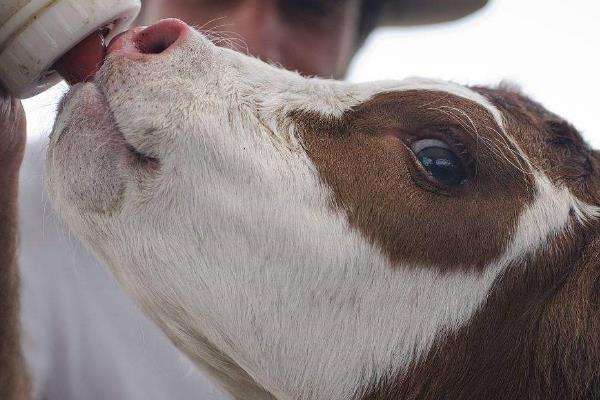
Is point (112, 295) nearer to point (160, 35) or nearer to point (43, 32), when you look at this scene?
point (160, 35)

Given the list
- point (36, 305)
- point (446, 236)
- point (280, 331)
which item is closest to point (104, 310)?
point (36, 305)

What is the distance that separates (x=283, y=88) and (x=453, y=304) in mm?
842

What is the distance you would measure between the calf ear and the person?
2.27 metres

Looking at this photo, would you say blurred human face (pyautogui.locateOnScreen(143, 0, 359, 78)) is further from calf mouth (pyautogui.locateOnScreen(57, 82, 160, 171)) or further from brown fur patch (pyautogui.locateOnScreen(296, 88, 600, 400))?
calf mouth (pyautogui.locateOnScreen(57, 82, 160, 171))

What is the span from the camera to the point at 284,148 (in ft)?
6.88

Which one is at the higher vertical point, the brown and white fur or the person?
the brown and white fur

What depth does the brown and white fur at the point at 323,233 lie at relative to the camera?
1974 mm

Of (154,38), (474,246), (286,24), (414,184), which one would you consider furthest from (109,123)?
(286,24)

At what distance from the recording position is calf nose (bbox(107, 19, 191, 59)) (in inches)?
81.4

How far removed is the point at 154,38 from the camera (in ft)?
6.95

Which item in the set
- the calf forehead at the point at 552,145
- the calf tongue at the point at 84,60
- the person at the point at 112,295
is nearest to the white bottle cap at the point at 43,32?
the calf tongue at the point at 84,60

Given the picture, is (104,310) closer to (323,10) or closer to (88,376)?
(88,376)

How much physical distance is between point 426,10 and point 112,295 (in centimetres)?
289

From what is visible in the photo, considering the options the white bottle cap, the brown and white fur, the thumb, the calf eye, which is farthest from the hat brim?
the white bottle cap
